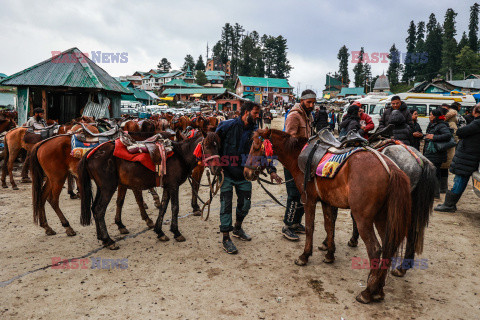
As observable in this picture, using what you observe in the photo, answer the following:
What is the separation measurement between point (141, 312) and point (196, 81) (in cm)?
8197

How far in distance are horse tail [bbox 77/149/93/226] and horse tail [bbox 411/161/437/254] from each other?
4539 mm

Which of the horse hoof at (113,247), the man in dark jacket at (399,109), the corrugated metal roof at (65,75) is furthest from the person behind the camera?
the corrugated metal roof at (65,75)

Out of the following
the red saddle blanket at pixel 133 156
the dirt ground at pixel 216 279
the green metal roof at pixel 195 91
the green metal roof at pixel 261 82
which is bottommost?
the dirt ground at pixel 216 279

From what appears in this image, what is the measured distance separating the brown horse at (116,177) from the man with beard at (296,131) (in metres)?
1.17

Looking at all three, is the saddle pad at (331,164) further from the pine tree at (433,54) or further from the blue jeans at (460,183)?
the pine tree at (433,54)

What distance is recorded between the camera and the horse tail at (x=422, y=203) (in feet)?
10.3

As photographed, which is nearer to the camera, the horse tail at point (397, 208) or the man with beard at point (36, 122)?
the horse tail at point (397, 208)

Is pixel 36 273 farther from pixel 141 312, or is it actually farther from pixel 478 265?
pixel 478 265

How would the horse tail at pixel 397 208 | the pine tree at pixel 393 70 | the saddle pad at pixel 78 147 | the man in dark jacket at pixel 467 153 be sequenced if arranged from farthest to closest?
1. the pine tree at pixel 393 70
2. the man in dark jacket at pixel 467 153
3. the saddle pad at pixel 78 147
4. the horse tail at pixel 397 208

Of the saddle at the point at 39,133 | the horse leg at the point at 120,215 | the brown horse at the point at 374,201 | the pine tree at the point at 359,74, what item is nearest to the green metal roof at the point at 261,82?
the pine tree at the point at 359,74

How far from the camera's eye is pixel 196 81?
80125mm

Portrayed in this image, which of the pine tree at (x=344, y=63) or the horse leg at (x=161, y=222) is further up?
the pine tree at (x=344, y=63)

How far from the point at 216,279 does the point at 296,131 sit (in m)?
2.32

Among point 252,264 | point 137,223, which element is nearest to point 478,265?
point 252,264
